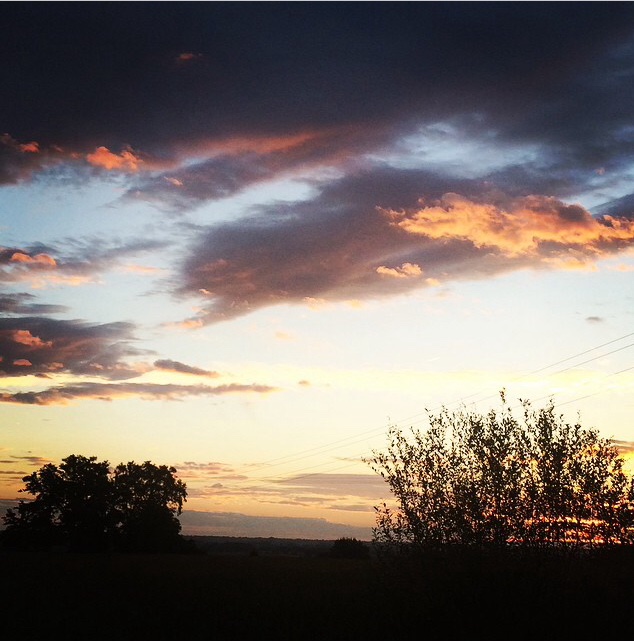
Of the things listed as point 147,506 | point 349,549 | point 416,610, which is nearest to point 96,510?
point 147,506

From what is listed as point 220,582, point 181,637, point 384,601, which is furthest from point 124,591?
point 384,601

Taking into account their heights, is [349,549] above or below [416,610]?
below

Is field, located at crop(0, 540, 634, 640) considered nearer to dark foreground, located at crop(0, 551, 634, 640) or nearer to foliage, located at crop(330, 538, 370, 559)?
dark foreground, located at crop(0, 551, 634, 640)

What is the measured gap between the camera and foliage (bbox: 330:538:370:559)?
5221 inches

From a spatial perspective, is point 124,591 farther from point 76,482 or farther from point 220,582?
point 76,482

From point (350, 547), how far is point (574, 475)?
11462 centimetres

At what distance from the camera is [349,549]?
13375 cm

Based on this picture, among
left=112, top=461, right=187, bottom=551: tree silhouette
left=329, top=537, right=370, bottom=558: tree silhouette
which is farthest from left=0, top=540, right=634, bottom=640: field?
left=329, top=537, right=370, bottom=558: tree silhouette

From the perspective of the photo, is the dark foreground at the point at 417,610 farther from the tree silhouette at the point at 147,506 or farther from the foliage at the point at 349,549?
the foliage at the point at 349,549

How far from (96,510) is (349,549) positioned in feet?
173

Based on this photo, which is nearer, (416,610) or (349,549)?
(416,610)

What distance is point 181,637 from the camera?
30.4 m

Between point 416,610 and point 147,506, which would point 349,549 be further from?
point 416,610

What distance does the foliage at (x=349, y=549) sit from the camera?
133 m
